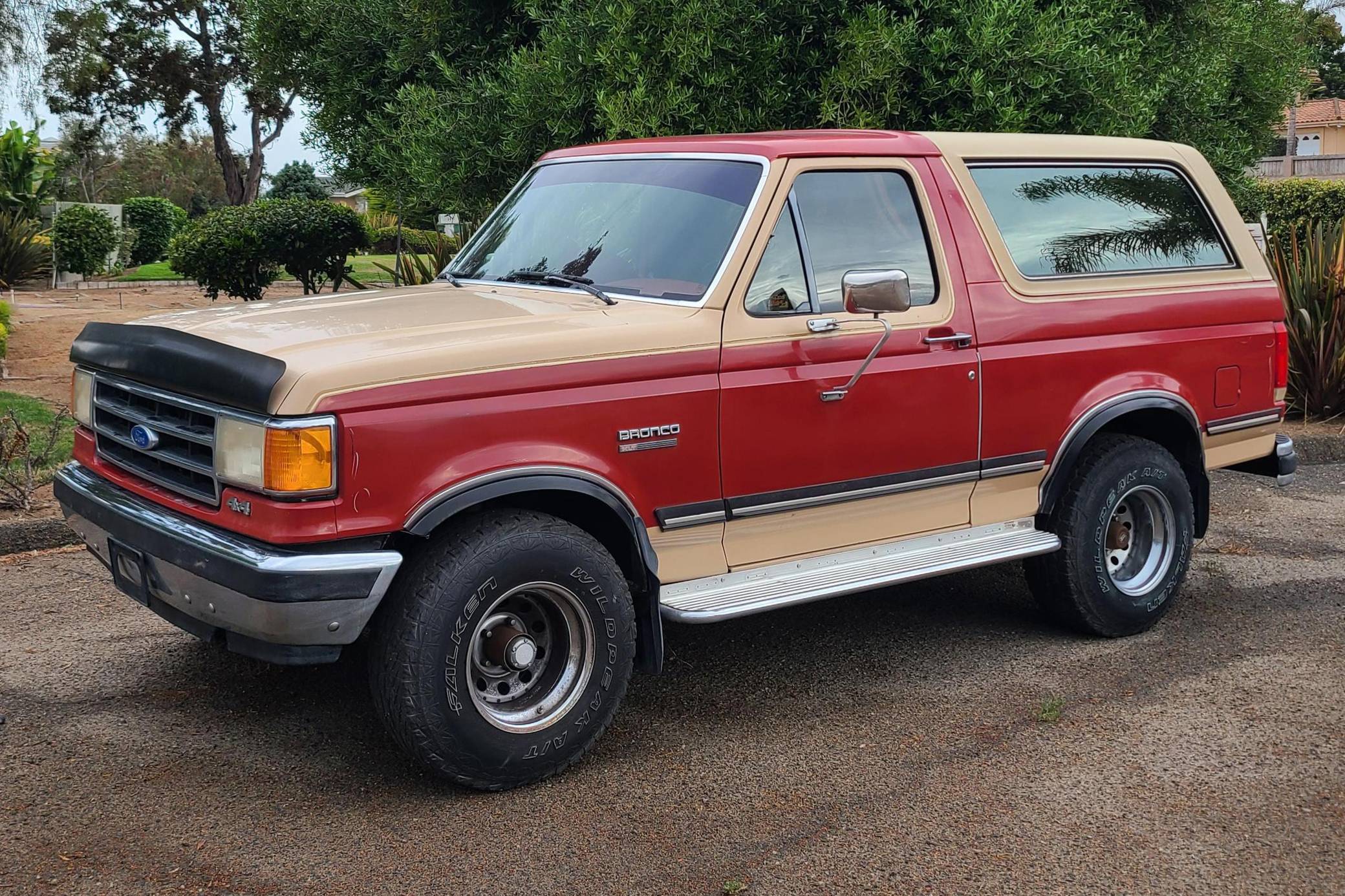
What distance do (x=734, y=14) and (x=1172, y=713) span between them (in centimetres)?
569

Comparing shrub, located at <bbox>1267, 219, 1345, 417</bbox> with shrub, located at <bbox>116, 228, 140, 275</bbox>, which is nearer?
shrub, located at <bbox>1267, 219, 1345, 417</bbox>

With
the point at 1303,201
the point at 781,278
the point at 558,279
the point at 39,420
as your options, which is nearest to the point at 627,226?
the point at 558,279

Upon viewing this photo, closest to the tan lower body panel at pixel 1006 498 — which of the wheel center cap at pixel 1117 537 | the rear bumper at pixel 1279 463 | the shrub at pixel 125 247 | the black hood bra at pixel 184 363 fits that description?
the wheel center cap at pixel 1117 537

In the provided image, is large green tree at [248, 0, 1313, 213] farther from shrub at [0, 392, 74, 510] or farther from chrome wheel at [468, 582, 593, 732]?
chrome wheel at [468, 582, 593, 732]

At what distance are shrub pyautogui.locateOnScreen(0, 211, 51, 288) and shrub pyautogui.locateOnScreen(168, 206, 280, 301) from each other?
295 inches

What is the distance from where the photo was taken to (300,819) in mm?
4152

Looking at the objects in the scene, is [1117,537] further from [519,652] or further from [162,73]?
[162,73]

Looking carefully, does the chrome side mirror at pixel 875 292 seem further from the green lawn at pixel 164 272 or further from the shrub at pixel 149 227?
the shrub at pixel 149 227

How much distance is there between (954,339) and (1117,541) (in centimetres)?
144

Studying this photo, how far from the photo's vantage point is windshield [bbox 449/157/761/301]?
4.88 m

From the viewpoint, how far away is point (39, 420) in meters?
9.42

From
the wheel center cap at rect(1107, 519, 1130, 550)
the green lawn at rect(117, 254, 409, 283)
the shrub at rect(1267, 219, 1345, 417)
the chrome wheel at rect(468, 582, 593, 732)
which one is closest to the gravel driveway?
the chrome wheel at rect(468, 582, 593, 732)

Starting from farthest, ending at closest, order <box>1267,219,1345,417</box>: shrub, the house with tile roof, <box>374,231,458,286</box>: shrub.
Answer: the house with tile roof → <box>374,231,458,286</box>: shrub → <box>1267,219,1345,417</box>: shrub

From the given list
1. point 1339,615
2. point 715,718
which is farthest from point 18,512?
point 1339,615
